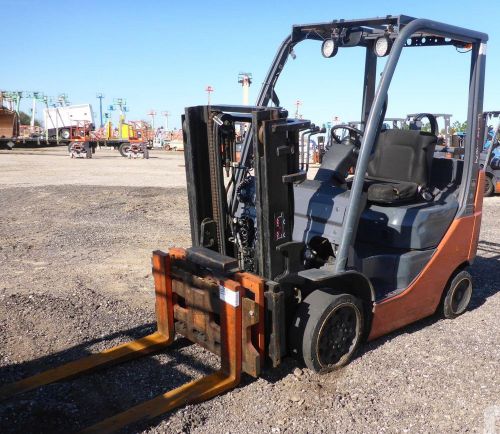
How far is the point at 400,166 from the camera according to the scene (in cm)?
509

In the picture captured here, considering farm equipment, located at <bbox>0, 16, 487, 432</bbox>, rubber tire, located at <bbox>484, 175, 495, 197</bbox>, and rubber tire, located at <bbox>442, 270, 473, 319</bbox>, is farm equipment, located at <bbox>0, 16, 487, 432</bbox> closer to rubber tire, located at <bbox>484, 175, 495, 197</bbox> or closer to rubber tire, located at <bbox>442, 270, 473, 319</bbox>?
rubber tire, located at <bbox>442, 270, 473, 319</bbox>

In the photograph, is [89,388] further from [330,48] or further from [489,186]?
[489,186]

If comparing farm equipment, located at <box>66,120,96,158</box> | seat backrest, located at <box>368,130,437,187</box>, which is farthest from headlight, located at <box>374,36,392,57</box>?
farm equipment, located at <box>66,120,96,158</box>

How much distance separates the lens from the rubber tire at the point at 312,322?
3.73m

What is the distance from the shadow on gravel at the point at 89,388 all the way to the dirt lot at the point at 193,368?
0.01m

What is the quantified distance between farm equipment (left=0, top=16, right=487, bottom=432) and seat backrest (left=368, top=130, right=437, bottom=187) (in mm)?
12

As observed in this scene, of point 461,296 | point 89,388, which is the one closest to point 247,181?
point 89,388

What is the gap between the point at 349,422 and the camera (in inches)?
133

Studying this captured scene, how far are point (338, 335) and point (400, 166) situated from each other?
6.58 ft

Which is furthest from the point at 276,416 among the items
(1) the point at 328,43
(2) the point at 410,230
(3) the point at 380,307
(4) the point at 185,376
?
(1) the point at 328,43

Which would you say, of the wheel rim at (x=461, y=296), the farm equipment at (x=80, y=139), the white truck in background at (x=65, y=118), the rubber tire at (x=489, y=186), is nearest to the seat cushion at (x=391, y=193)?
the wheel rim at (x=461, y=296)

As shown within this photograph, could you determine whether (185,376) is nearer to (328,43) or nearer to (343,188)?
(343,188)

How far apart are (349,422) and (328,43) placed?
301 centimetres

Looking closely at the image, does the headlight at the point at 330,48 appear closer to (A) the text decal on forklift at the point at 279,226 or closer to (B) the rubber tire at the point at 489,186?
(A) the text decal on forklift at the point at 279,226
